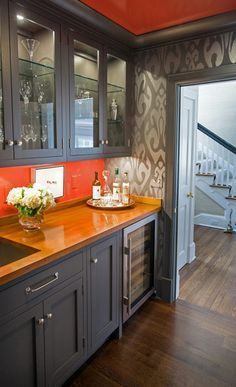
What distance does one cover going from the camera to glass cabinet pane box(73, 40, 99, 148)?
2219 mm

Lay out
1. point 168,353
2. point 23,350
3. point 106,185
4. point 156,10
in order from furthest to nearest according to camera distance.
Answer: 1. point 106,185
2. point 168,353
3. point 156,10
4. point 23,350

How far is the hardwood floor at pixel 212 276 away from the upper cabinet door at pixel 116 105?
66.2 inches

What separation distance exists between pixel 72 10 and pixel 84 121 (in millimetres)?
760

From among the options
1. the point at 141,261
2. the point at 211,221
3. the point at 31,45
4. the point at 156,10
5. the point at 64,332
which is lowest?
the point at 211,221

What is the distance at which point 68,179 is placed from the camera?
2666 millimetres

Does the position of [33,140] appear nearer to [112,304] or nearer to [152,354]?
[112,304]

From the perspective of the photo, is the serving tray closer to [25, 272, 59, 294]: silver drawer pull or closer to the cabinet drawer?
the cabinet drawer

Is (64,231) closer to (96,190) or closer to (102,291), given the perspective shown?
(102,291)

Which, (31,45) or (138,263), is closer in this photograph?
(31,45)

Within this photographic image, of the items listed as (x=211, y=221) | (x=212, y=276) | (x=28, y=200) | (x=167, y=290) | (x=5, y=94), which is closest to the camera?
(x=5, y=94)

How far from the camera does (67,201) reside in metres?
2.65

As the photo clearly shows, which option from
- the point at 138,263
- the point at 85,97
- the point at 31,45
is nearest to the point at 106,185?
the point at 138,263

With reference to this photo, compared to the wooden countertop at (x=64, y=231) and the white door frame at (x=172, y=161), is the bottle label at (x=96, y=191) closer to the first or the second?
the wooden countertop at (x=64, y=231)

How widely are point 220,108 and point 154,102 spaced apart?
12.9 ft
